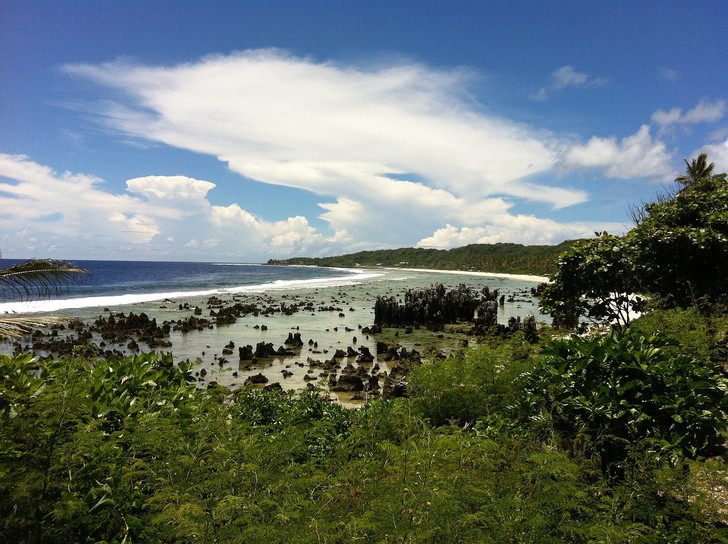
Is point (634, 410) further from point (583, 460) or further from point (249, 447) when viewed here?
point (249, 447)

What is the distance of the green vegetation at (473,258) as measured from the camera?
9244cm

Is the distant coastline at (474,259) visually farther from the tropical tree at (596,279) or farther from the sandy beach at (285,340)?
the tropical tree at (596,279)

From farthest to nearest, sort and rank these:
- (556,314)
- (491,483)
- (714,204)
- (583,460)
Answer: (556,314)
(714,204)
(583,460)
(491,483)

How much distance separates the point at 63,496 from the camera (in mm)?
3318

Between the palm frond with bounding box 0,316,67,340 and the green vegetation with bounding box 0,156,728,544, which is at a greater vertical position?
the palm frond with bounding box 0,316,67,340

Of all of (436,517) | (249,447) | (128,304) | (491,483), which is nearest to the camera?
(436,517)

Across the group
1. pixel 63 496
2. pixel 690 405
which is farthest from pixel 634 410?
pixel 63 496

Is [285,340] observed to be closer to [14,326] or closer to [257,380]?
[257,380]

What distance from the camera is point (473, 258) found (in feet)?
434

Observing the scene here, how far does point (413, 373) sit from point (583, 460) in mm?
4593

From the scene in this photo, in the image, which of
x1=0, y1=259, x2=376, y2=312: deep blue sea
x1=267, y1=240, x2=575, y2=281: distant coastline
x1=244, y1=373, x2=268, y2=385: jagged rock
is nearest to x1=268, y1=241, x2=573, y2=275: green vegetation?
x1=267, y1=240, x2=575, y2=281: distant coastline

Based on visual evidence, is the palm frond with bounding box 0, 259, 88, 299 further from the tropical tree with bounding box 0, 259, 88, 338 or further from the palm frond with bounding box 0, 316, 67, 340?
the palm frond with bounding box 0, 316, 67, 340

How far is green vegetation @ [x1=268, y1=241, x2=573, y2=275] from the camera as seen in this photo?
303 feet

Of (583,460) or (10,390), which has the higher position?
(10,390)
